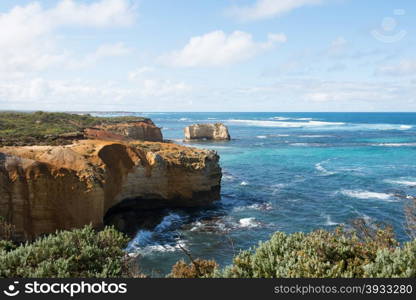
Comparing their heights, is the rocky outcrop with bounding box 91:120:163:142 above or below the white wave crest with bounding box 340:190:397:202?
above

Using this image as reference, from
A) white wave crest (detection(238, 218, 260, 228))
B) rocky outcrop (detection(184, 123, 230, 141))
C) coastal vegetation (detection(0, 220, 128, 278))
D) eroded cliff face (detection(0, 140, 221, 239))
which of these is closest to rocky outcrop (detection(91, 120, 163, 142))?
rocky outcrop (detection(184, 123, 230, 141))

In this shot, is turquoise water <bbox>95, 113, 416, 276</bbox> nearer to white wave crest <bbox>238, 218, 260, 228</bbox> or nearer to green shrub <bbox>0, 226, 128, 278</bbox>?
white wave crest <bbox>238, 218, 260, 228</bbox>

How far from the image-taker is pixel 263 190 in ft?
158

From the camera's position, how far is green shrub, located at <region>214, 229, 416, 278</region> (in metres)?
10.1

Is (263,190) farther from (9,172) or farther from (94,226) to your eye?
(9,172)

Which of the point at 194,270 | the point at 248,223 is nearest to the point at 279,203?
the point at 248,223

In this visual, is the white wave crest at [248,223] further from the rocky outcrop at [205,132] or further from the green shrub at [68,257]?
the rocky outcrop at [205,132]

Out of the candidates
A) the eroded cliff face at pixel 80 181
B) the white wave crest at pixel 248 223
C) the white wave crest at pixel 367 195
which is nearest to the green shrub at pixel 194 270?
the eroded cliff face at pixel 80 181

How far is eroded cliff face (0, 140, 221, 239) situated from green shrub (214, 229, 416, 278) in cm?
1942

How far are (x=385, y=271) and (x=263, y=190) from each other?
38710 mm

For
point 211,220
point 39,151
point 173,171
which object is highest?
point 39,151

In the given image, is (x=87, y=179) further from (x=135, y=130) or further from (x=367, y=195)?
(x=135, y=130)

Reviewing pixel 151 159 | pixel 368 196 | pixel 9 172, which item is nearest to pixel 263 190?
pixel 368 196

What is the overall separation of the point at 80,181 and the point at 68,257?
55.7 ft
